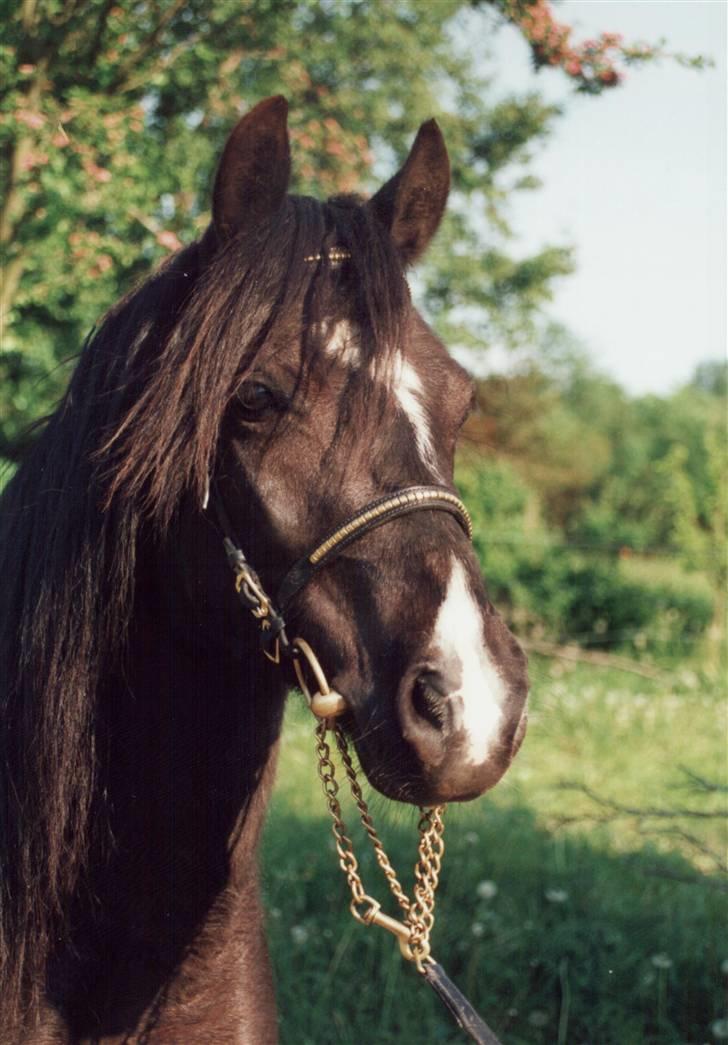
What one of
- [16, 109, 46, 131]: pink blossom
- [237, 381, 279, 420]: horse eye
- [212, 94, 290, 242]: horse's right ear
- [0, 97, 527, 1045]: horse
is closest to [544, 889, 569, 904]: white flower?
[0, 97, 527, 1045]: horse

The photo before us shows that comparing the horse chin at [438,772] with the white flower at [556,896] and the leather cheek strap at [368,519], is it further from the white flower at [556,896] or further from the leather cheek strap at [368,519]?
the white flower at [556,896]

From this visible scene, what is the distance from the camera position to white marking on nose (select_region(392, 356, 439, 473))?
1744 millimetres

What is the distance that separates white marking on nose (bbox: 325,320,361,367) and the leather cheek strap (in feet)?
0.88

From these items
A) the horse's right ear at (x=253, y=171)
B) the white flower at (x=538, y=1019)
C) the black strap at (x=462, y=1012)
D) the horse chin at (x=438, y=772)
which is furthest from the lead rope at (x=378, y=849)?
the white flower at (x=538, y=1019)

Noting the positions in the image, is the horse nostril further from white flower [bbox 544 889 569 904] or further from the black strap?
white flower [bbox 544 889 569 904]

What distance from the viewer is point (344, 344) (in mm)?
1772

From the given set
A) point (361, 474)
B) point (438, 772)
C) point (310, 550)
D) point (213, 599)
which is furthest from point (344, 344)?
point (438, 772)

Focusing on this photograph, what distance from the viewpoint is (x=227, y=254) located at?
1870 mm

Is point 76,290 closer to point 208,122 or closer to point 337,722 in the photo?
point 208,122

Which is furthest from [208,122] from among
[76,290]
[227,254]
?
[227,254]

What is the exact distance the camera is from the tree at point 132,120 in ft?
14.4

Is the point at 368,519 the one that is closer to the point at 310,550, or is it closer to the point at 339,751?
the point at 310,550

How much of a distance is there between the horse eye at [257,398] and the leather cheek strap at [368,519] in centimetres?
26

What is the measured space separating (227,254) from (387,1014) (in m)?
2.81
